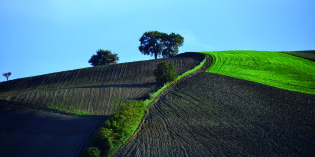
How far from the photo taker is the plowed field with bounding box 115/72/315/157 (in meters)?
23.2

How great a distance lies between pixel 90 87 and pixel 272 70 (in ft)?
114

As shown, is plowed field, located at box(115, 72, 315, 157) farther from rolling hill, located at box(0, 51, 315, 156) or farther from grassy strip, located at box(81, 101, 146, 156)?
grassy strip, located at box(81, 101, 146, 156)

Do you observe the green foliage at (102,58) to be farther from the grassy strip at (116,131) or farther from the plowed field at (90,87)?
the grassy strip at (116,131)

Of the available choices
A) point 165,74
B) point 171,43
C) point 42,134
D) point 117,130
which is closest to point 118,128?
point 117,130

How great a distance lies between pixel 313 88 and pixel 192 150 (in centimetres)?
2699

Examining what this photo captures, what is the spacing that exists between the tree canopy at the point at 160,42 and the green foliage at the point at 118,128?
45.3 metres

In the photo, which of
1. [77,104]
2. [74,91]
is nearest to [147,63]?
[74,91]

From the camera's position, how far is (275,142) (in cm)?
2427

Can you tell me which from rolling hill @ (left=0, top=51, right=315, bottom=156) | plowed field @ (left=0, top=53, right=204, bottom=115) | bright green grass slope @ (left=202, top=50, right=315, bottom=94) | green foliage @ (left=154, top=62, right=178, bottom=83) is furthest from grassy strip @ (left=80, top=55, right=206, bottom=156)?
bright green grass slope @ (left=202, top=50, right=315, bottom=94)

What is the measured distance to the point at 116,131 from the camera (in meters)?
25.4

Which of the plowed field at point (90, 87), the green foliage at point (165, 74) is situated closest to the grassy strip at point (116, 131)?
the plowed field at point (90, 87)

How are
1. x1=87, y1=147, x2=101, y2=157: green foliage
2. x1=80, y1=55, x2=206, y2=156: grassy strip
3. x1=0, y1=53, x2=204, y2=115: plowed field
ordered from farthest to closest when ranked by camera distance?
1. x1=0, y1=53, x2=204, y2=115: plowed field
2. x1=80, y1=55, x2=206, y2=156: grassy strip
3. x1=87, y1=147, x2=101, y2=157: green foliage

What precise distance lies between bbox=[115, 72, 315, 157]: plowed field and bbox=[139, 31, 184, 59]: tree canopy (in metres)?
33.8

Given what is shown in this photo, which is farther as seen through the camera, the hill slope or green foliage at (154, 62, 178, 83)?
green foliage at (154, 62, 178, 83)
